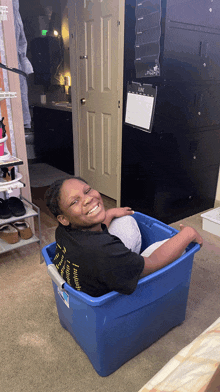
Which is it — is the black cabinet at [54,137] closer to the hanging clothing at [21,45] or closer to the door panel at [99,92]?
the door panel at [99,92]

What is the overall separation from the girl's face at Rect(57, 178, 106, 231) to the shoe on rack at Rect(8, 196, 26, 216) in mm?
844

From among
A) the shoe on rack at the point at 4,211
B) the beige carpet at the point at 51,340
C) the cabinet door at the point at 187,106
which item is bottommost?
the beige carpet at the point at 51,340

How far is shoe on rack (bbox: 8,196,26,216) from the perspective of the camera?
183cm

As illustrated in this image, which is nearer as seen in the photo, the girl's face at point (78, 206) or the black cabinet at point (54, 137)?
the girl's face at point (78, 206)

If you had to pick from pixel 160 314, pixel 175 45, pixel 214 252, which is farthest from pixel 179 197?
pixel 160 314

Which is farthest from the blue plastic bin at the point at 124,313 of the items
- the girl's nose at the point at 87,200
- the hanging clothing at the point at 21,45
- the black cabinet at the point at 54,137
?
the black cabinet at the point at 54,137

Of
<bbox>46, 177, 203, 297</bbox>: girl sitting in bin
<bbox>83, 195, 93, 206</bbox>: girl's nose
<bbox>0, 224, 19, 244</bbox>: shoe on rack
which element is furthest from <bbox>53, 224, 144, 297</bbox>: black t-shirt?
<bbox>0, 224, 19, 244</bbox>: shoe on rack

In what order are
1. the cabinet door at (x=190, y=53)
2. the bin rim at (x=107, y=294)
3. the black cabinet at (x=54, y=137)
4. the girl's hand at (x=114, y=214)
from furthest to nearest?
the black cabinet at (x=54, y=137), the cabinet door at (x=190, y=53), the girl's hand at (x=114, y=214), the bin rim at (x=107, y=294)

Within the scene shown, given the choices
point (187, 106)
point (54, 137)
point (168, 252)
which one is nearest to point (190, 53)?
point (187, 106)

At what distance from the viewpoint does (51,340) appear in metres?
1.36

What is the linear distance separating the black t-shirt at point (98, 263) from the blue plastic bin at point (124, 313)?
0.14 feet

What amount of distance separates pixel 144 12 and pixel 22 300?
193cm

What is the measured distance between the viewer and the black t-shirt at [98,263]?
0.98 metres

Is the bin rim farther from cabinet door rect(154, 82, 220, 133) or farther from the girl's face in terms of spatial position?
cabinet door rect(154, 82, 220, 133)
